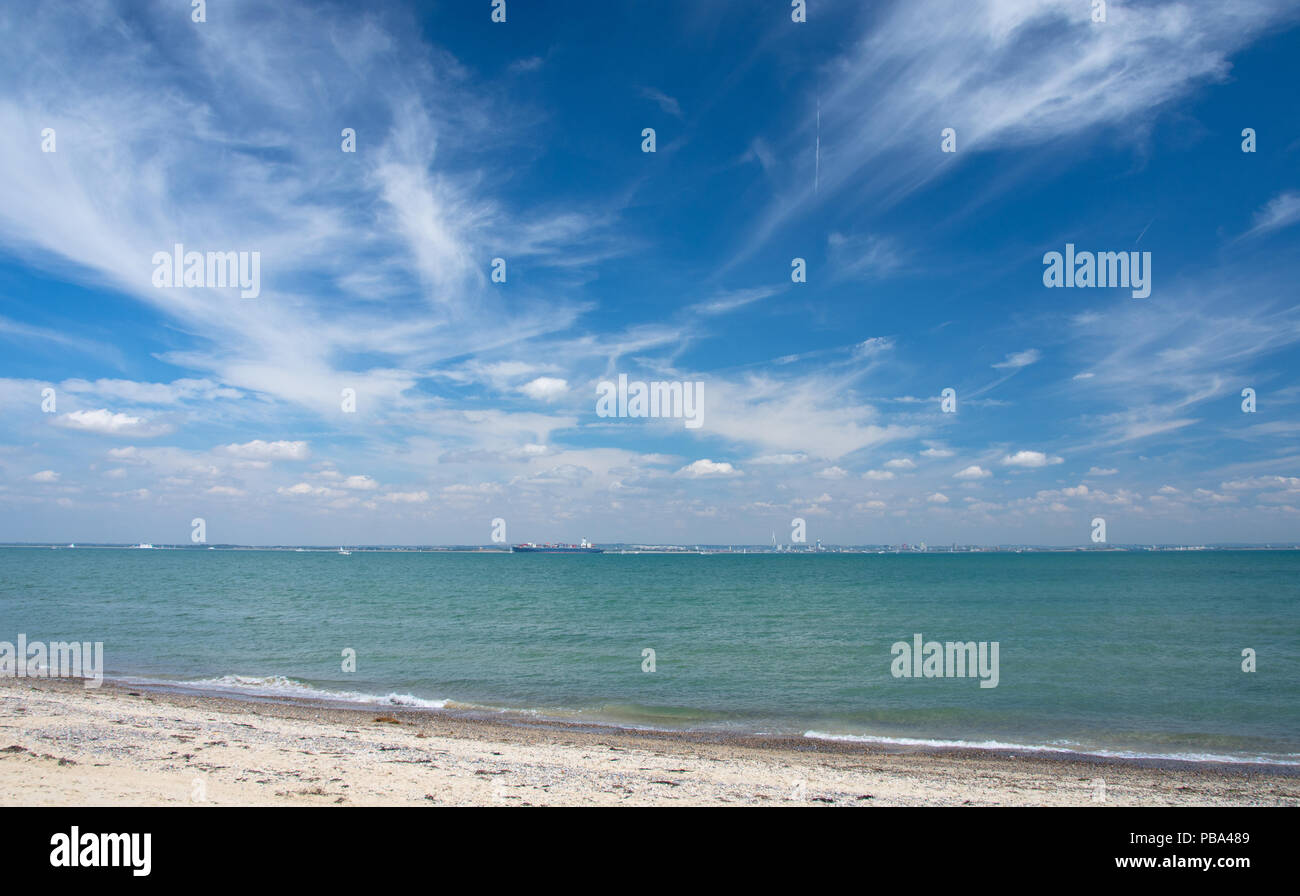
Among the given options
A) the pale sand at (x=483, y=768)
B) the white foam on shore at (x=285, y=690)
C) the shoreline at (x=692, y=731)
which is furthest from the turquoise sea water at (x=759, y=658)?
the pale sand at (x=483, y=768)

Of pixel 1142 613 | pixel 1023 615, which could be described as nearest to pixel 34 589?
pixel 1023 615

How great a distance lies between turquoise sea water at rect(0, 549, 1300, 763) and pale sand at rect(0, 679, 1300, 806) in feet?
8.41

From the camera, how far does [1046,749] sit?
1630cm

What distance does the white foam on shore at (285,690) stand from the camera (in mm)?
21141

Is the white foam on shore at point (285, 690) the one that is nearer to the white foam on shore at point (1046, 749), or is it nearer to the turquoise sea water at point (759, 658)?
the turquoise sea water at point (759, 658)

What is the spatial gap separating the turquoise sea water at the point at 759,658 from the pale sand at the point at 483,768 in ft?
8.41

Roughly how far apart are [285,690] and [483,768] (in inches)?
573

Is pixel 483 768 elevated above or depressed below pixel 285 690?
above

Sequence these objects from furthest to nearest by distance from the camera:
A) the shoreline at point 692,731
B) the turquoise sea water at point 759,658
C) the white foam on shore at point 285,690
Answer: the white foam on shore at point 285,690, the turquoise sea water at point 759,658, the shoreline at point 692,731

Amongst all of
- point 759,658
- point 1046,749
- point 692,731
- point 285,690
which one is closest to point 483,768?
point 692,731

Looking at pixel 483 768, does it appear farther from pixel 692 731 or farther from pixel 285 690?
pixel 285 690
